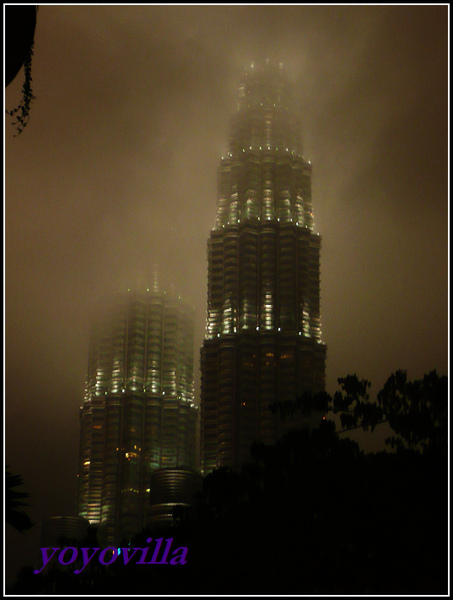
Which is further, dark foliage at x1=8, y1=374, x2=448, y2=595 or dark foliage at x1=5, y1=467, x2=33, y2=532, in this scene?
dark foliage at x1=8, y1=374, x2=448, y2=595

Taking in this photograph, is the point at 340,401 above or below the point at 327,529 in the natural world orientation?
above

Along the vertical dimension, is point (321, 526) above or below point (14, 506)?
below

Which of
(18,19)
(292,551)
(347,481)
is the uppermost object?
(18,19)

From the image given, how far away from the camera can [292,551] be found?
148ft

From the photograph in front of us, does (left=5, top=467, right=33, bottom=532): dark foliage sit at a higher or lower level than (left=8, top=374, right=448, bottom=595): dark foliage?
higher

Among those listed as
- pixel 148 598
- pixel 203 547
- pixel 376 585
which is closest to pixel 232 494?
pixel 203 547

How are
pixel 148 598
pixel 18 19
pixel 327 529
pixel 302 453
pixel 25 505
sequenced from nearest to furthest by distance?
1. pixel 25 505
2. pixel 18 19
3. pixel 327 529
4. pixel 148 598
5. pixel 302 453

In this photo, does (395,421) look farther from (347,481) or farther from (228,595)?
(228,595)

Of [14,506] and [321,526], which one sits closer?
[14,506]

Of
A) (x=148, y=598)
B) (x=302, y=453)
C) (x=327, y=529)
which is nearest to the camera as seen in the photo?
(x=327, y=529)

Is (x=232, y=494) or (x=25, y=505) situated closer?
(x=25, y=505)

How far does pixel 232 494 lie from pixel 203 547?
4.72 metres

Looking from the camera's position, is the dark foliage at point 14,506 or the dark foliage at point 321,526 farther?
the dark foliage at point 321,526

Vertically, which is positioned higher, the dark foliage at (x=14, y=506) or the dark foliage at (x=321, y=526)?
the dark foliage at (x=14, y=506)
